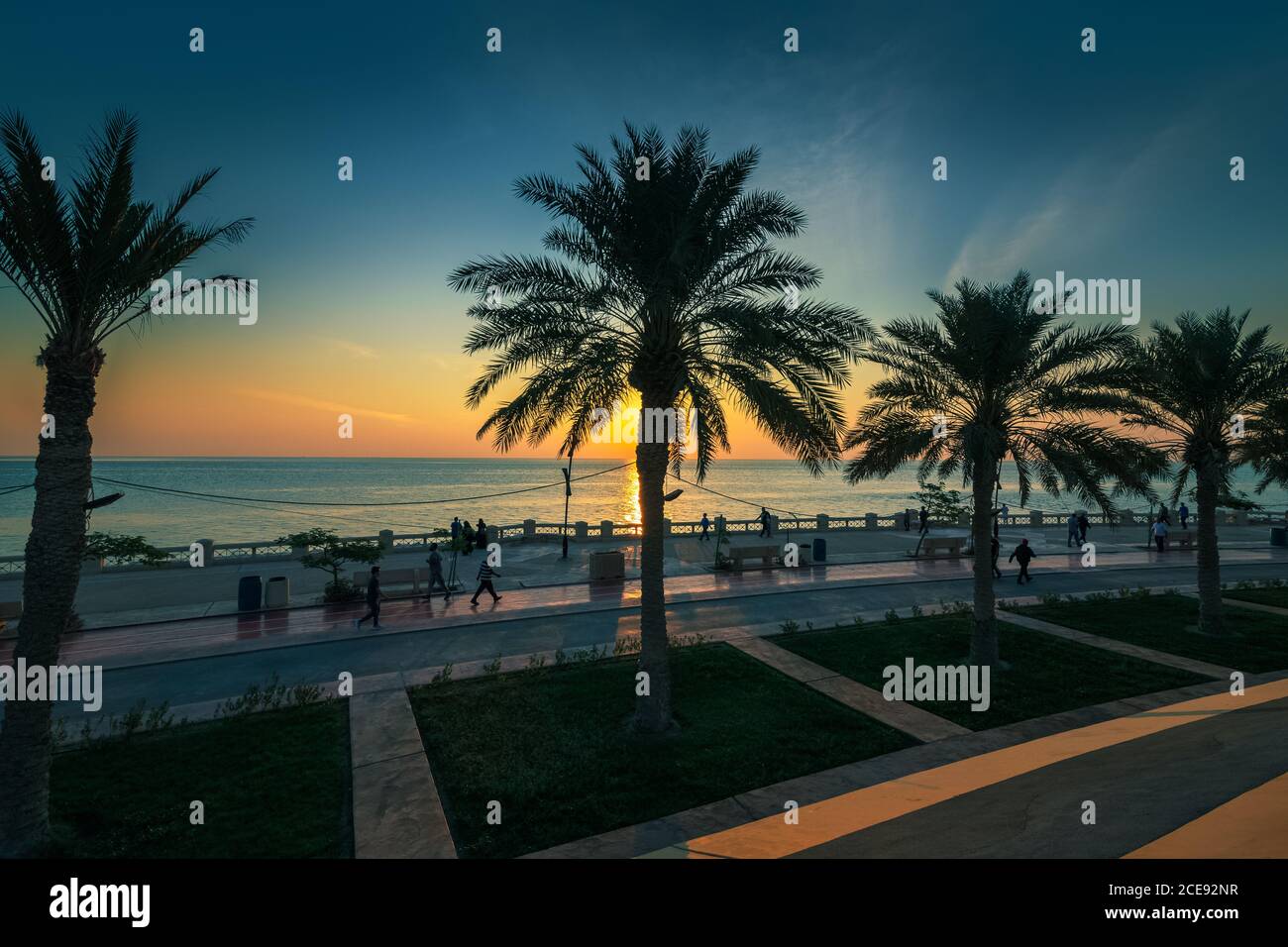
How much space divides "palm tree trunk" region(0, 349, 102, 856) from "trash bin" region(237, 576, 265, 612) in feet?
35.6

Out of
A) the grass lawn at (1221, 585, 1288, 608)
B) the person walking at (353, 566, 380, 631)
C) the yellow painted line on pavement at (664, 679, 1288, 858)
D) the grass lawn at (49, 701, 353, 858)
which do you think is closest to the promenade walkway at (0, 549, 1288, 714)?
the person walking at (353, 566, 380, 631)

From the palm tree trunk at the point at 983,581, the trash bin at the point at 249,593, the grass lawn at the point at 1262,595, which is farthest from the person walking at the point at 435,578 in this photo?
the grass lawn at the point at 1262,595

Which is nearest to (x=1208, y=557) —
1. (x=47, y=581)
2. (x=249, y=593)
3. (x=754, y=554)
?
(x=754, y=554)

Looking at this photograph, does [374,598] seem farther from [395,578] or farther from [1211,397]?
[1211,397]

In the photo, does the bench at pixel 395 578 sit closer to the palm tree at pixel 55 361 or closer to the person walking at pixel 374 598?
the person walking at pixel 374 598

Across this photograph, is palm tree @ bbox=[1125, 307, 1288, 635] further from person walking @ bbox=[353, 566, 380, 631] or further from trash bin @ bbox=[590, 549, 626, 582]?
person walking @ bbox=[353, 566, 380, 631]

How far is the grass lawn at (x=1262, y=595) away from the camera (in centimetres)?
1825

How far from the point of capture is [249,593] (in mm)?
16766

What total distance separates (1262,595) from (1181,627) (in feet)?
22.2

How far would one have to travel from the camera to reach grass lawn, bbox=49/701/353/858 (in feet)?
21.0

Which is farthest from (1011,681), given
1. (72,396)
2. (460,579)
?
(460,579)

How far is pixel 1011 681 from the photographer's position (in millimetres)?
11547

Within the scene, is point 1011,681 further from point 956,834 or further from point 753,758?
point 956,834
